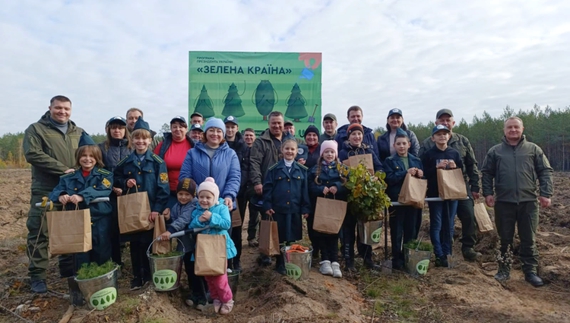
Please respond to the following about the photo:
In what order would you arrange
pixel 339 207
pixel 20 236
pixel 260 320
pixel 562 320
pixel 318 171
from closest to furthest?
pixel 260 320 → pixel 562 320 → pixel 339 207 → pixel 318 171 → pixel 20 236

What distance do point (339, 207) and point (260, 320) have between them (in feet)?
5.95

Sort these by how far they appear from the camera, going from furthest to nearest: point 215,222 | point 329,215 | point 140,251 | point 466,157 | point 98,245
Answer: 1. point 466,157
2. point 329,215
3. point 140,251
4. point 98,245
5. point 215,222

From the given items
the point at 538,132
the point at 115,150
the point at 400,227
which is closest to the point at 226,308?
the point at 115,150

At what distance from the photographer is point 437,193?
5754mm

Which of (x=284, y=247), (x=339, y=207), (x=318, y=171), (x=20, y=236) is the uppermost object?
(x=318, y=171)

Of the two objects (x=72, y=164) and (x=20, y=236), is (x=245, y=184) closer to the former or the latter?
(x=72, y=164)

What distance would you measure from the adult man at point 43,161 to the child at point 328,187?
122 inches

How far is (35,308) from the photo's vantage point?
4273 millimetres

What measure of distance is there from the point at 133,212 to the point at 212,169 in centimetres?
100

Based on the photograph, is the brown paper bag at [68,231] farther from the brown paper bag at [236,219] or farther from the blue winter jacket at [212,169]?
the brown paper bag at [236,219]

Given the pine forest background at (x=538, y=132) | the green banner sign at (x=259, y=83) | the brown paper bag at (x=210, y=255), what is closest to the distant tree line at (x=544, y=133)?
the pine forest background at (x=538, y=132)

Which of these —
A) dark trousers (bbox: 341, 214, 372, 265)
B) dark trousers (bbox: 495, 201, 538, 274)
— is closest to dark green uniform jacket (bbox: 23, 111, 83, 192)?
dark trousers (bbox: 341, 214, 372, 265)

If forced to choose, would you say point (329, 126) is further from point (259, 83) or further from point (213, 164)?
point (213, 164)

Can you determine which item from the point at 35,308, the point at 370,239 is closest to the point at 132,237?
the point at 35,308
